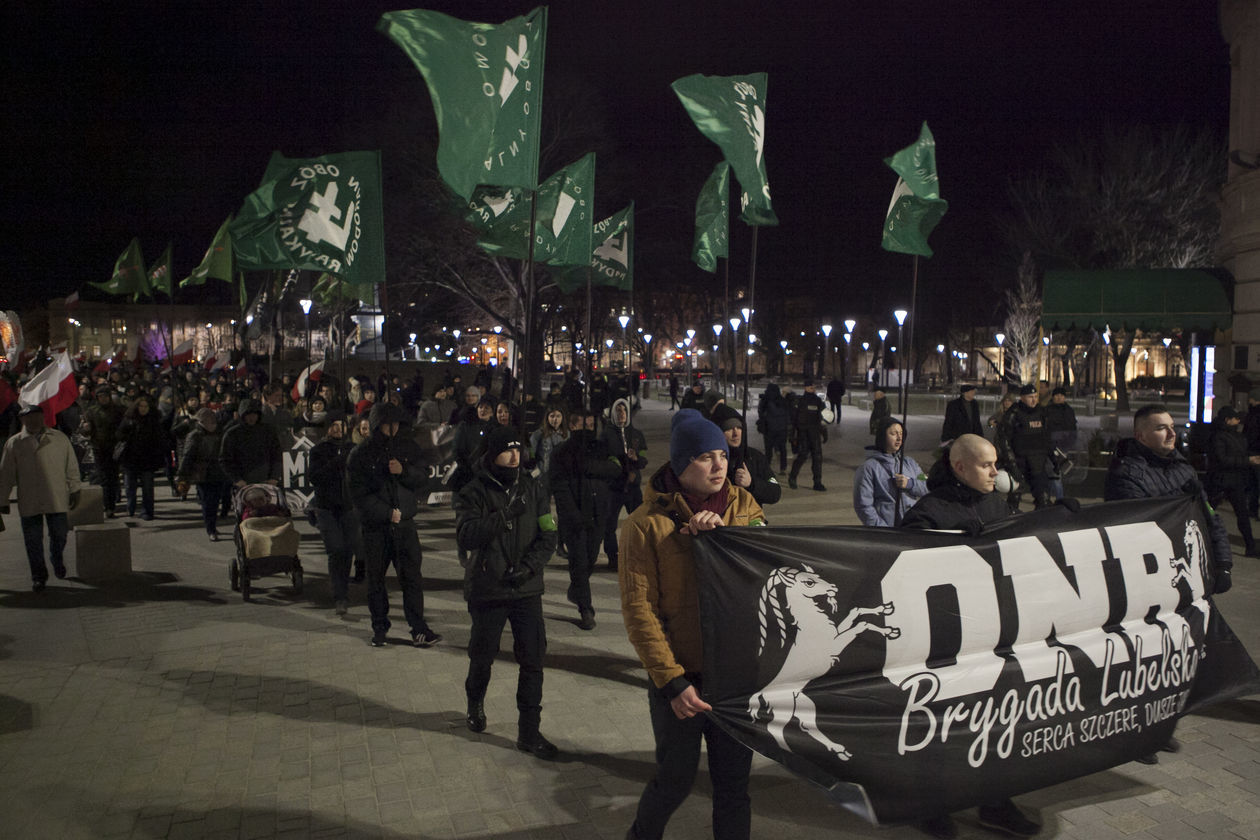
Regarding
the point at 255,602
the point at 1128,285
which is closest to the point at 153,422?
the point at 255,602

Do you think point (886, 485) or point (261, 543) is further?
point (261, 543)

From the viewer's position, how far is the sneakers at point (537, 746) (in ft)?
16.5

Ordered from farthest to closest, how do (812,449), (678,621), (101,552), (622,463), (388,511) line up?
(812,449) < (101,552) < (622,463) < (388,511) < (678,621)

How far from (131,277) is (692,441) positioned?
26.3 metres

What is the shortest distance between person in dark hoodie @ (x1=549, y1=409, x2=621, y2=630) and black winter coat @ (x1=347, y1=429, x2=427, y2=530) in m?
1.24

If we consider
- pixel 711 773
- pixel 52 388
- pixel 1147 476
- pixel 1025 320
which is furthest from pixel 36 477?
pixel 1025 320

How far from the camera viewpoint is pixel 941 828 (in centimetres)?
416

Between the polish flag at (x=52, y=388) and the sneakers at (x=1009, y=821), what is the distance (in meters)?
9.63

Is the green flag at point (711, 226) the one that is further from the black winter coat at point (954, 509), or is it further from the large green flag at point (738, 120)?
the black winter coat at point (954, 509)

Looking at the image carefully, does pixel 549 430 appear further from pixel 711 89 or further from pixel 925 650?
pixel 925 650

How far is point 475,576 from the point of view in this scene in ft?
16.6

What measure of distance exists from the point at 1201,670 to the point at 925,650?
66.9 inches

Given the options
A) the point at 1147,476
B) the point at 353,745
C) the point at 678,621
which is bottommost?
the point at 353,745

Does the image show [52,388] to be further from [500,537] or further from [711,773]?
[711,773]
